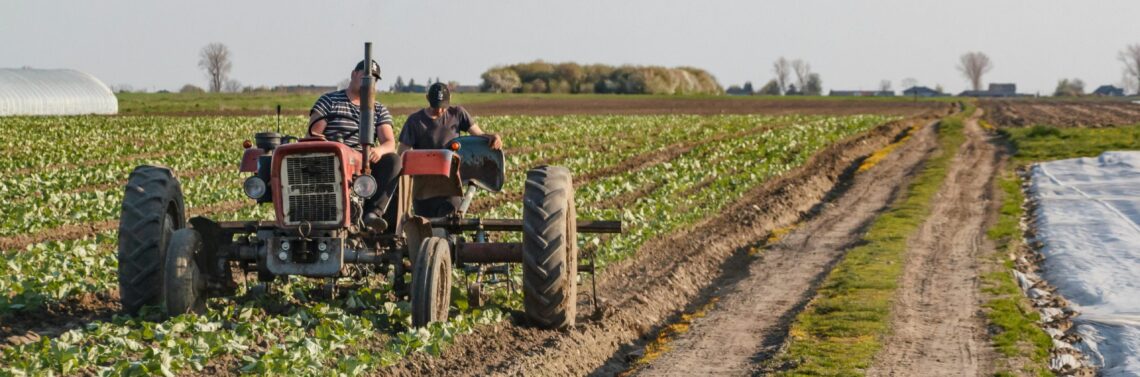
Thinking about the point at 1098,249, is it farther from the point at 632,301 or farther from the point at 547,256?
the point at 547,256

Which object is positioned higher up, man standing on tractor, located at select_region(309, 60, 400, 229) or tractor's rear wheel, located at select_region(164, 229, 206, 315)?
man standing on tractor, located at select_region(309, 60, 400, 229)

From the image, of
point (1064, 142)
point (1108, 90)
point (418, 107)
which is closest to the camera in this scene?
point (1064, 142)

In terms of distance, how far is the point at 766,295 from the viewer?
41.1 feet

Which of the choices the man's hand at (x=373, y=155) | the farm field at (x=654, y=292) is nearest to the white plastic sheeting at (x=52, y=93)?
the farm field at (x=654, y=292)

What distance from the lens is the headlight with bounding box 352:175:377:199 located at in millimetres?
8648

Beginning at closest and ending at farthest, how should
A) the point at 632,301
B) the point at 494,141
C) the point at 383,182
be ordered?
1. the point at 383,182
2. the point at 494,141
3. the point at 632,301

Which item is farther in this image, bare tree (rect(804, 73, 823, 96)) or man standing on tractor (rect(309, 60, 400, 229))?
bare tree (rect(804, 73, 823, 96))

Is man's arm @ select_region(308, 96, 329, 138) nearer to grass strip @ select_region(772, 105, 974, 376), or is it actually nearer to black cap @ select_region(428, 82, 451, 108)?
black cap @ select_region(428, 82, 451, 108)

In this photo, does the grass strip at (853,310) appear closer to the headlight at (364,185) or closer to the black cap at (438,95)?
the headlight at (364,185)

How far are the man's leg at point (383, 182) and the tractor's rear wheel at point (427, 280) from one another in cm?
52

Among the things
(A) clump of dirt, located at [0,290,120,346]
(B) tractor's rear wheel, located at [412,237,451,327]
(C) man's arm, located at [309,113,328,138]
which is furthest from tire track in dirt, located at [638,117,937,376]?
(A) clump of dirt, located at [0,290,120,346]

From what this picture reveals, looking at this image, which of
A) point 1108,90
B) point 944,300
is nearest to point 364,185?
point 944,300

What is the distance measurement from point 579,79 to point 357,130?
322 feet

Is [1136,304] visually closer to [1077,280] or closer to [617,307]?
[1077,280]
